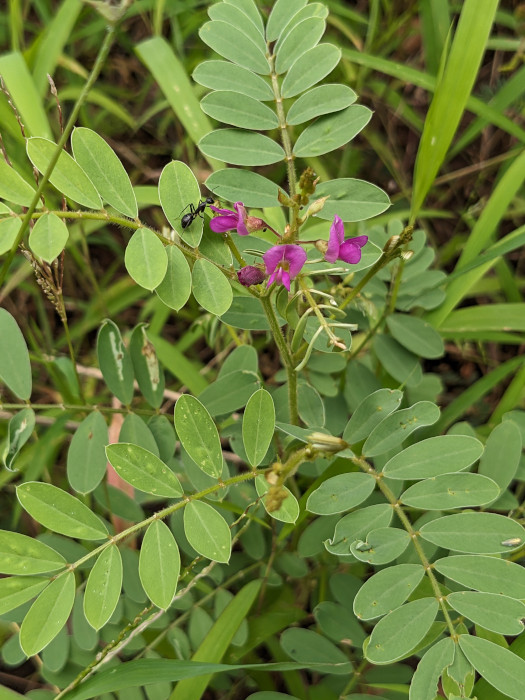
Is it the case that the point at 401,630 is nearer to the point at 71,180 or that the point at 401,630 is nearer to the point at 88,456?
the point at 88,456

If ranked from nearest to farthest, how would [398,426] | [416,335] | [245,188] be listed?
1. [398,426]
2. [245,188]
3. [416,335]

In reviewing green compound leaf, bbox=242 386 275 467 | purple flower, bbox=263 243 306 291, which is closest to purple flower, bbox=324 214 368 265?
purple flower, bbox=263 243 306 291

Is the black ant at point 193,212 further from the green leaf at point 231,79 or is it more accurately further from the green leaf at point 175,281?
the green leaf at point 231,79

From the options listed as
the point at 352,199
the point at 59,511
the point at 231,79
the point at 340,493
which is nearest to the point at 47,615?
the point at 59,511

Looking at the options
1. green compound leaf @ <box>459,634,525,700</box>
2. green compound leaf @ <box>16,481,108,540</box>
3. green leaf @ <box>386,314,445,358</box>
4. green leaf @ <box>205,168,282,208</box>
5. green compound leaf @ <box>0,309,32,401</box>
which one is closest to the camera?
green compound leaf @ <box>459,634,525,700</box>

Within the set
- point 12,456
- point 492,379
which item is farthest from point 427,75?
point 12,456

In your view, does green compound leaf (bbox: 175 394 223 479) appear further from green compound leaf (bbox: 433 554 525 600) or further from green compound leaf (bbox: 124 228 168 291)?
green compound leaf (bbox: 433 554 525 600)
